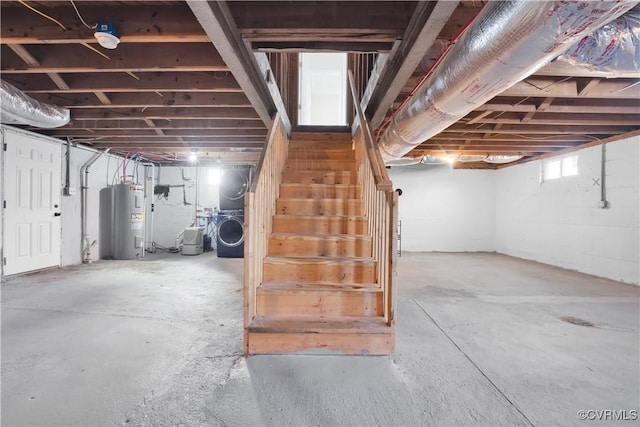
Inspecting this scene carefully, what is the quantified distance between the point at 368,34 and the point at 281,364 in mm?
2282

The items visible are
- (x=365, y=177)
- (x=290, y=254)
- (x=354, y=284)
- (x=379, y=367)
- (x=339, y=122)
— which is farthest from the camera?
(x=339, y=122)

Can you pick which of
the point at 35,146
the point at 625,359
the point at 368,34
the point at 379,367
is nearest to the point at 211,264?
the point at 35,146

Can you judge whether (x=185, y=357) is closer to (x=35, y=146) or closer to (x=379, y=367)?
(x=379, y=367)

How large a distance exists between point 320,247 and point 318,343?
823 mm

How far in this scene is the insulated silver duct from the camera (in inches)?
66.5

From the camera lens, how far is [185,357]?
1.91 m

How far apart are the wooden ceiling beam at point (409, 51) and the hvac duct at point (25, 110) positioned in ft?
11.1

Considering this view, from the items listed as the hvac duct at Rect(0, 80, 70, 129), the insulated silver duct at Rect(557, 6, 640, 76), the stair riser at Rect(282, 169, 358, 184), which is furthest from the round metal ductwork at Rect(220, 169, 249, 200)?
the insulated silver duct at Rect(557, 6, 640, 76)

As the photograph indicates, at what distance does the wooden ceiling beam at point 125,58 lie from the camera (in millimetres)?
2412

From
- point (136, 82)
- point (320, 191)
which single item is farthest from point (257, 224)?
→ point (136, 82)

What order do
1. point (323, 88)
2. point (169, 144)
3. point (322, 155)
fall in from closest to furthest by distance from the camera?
1. point (322, 155)
2. point (169, 144)
3. point (323, 88)

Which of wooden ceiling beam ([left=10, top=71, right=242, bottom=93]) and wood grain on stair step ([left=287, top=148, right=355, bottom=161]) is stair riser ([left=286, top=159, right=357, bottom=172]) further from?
wooden ceiling beam ([left=10, top=71, right=242, bottom=93])

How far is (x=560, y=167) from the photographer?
213 inches

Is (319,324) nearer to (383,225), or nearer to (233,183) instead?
(383,225)
